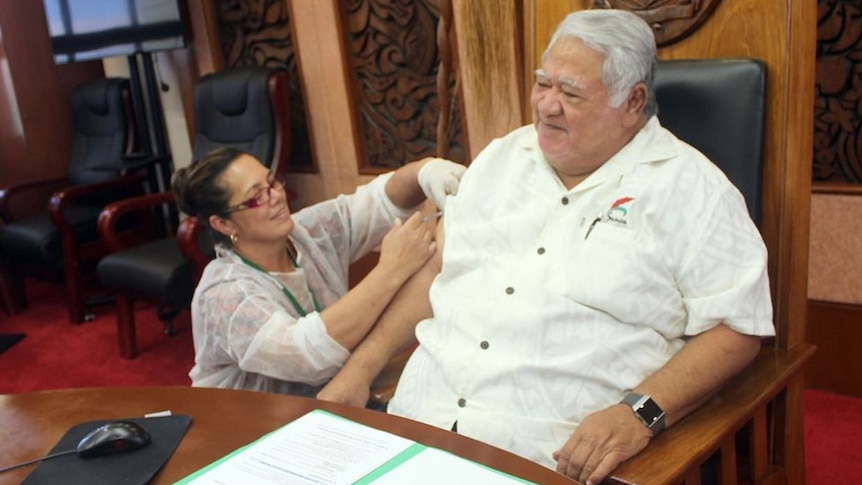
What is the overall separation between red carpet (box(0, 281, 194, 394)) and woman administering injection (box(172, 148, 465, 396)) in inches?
58.8

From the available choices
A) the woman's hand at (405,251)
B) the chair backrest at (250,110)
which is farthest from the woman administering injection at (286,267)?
the chair backrest at (250,110)

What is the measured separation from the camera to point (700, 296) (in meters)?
1.32

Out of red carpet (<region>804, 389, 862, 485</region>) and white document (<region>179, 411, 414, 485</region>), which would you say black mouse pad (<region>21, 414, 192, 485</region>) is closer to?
white document (<region>179, 411, 414, 485</region>)

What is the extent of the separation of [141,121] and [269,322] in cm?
287

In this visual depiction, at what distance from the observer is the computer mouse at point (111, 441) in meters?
1.05

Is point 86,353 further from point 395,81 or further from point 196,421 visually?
point 196,421

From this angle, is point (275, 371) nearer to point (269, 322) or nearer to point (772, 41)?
point (269, 322)

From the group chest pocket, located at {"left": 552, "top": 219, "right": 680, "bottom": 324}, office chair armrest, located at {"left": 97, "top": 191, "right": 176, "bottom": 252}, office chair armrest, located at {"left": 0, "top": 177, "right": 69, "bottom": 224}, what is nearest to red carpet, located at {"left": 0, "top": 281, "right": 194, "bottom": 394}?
office chair armrest, located at {"left": 97, "top": 191, "right": 176, "bottom": 252}

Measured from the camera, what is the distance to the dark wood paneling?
2.41 meters

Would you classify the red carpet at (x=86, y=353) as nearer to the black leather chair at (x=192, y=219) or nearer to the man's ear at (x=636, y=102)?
the black leather chair at (x=192, y=219)

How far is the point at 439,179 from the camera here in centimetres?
178

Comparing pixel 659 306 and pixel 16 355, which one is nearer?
pixel 659 306

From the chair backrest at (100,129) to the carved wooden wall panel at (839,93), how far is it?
3.27 meters

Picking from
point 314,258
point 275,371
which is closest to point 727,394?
point 275,371
